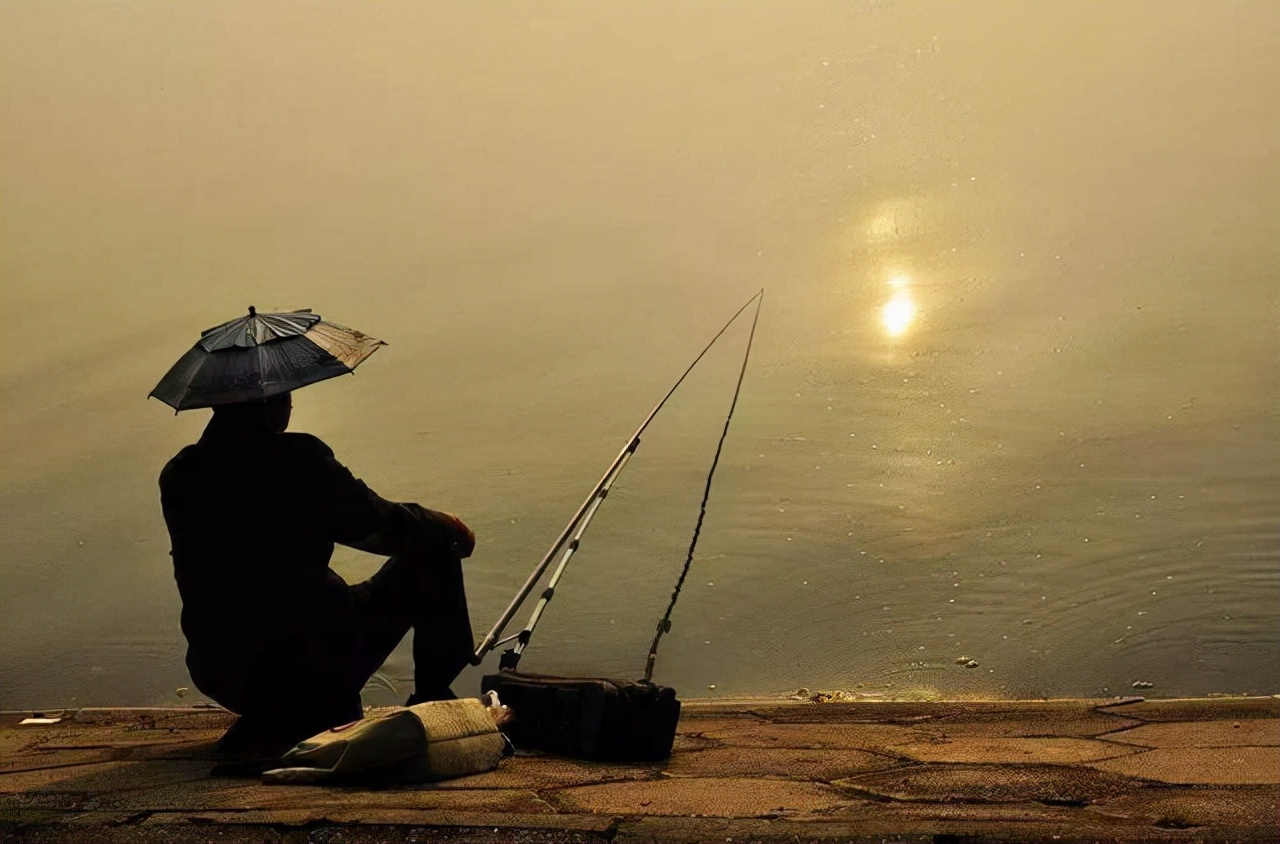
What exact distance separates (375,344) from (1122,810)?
5.47 feet

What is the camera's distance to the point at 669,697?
306cm

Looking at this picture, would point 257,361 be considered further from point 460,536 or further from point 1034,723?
point 1034,723

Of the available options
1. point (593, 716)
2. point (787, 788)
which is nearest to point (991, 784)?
point (787, 788)

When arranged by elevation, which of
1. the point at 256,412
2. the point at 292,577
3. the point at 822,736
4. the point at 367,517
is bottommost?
the point at 822,736

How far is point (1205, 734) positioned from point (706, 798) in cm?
147

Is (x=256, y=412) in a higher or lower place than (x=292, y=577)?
higher

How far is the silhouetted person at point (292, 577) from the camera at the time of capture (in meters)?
2.96

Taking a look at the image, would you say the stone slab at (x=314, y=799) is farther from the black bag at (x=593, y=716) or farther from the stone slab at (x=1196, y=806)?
the stone slab at (x=1196, y=806)

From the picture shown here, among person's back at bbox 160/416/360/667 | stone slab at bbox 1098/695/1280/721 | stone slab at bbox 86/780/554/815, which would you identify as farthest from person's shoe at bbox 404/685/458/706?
stone slab at bbox 1098/695/1280/721

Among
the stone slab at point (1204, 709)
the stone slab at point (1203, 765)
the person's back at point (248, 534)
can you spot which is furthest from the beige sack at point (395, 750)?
the stone slab at point (1204, 709)

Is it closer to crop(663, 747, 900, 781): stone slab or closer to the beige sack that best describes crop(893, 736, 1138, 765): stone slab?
→ crop(663, 747, 900, 781): stone slab

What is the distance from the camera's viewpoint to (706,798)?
2.60 meters

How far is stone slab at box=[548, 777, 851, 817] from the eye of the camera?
8.09 ft

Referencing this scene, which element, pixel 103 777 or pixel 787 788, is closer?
pixel 787 788
